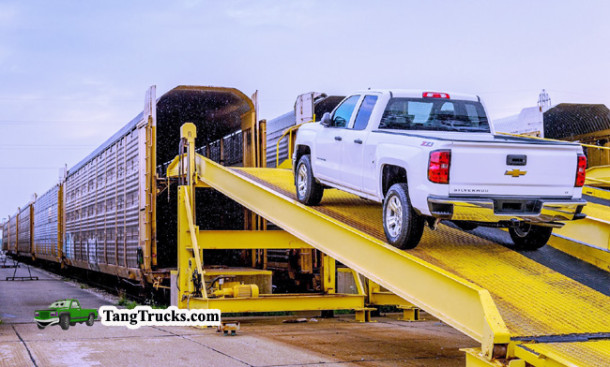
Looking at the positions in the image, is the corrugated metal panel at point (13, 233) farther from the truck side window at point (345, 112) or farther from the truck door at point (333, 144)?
the truck side window at point (345, 112)

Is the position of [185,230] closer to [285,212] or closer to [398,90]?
[285,212]

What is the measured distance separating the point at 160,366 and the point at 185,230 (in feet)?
13.9

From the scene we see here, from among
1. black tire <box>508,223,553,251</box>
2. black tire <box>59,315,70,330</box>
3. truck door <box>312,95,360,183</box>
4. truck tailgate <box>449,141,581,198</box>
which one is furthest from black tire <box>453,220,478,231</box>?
black tire <box>59,315,70,330</box>

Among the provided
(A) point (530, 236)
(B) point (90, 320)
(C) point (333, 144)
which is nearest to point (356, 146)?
(C) point (333, 144)

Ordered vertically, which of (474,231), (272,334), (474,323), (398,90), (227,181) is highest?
(398,90)

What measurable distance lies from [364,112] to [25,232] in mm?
40033

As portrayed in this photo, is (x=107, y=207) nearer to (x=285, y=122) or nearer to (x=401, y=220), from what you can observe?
(x=285, y=122)

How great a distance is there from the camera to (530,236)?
7.50 m

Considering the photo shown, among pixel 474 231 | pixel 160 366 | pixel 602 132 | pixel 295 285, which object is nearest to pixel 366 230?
pixel 474 231

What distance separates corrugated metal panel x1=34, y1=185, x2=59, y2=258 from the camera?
28395 mm

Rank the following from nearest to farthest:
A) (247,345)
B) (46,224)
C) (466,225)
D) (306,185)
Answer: (466,225), (306,185), (247,345), (46,224)

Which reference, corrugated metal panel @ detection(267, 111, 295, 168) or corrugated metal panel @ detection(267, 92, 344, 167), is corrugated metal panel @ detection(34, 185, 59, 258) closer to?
corrugated metal panel @ detection(267, 111, 295, 168)

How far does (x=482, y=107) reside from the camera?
8.11 m

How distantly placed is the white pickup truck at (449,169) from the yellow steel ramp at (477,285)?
34 cm
